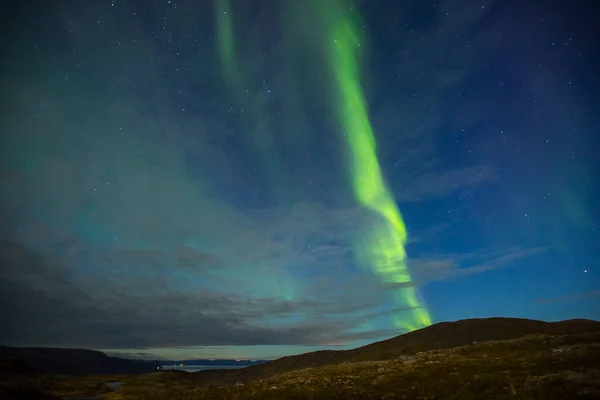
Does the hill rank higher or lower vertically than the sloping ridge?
lower

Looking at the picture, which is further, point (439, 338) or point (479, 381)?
point (439, 338)

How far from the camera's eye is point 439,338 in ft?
484

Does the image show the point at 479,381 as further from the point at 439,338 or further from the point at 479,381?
the point at 439,338

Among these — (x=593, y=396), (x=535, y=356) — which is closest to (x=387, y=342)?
(x=535, y=356)

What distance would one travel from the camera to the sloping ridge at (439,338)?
5074 inches

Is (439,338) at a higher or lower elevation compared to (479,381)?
higher

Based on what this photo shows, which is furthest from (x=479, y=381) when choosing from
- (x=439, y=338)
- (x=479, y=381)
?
(x=439, y=338)

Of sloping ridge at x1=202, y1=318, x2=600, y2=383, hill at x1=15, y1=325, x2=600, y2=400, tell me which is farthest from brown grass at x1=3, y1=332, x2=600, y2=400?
sloping ridge at x1=202, y1=318, x2=600, y2=383

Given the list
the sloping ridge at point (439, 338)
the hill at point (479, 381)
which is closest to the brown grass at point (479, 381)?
the hill at point (479, 381)

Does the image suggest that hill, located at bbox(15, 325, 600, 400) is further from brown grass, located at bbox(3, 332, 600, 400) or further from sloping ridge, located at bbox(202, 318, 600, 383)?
sloping ridge, located at bbox(202, 318, 600, 383)

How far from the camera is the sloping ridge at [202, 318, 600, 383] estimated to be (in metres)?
129

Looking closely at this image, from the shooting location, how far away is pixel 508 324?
147625 mm

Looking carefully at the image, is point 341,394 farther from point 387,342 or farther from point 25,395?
point 387,342

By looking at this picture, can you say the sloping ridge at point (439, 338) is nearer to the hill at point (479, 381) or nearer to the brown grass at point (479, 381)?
the hill at point (479, 381)
